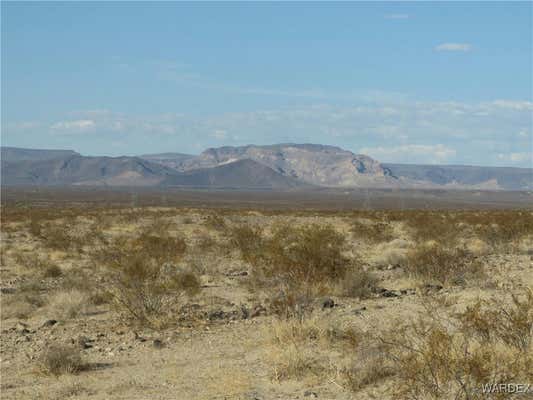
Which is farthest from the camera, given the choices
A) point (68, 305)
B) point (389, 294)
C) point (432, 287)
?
point (432, 287)

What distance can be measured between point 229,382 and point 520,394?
326cm

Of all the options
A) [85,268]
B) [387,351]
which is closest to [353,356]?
[387,351]

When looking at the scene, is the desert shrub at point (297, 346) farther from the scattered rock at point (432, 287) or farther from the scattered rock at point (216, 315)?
the scattered rock at point (432, 287)

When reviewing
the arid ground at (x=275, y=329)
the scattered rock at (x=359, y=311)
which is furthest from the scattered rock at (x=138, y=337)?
the scattered rock at (x=359, y=311)

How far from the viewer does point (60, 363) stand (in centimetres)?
913

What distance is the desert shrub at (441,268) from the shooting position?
14656 mm

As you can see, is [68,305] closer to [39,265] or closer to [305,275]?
[305,275]

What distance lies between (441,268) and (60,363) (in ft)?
28.9

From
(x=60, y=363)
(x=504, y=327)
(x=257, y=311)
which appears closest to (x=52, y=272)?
(x=257, y=311)

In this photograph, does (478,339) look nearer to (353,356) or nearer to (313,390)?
(353,356)

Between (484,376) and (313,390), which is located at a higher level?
(484,376)

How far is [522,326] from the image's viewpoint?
25.5 ft

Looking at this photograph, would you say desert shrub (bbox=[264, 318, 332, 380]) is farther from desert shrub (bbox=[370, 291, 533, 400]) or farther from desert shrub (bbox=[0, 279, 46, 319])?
desert shrub (bbox=[0, 279, 46, 319])

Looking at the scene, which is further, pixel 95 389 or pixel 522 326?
pixel 95 389
